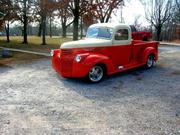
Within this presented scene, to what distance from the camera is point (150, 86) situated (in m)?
7.43

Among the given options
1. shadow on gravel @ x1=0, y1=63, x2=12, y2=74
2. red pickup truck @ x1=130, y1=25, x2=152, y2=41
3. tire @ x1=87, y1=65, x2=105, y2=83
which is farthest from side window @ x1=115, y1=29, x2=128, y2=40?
red pickup truck @ x1=130, y1=25, x2=152, y2=41

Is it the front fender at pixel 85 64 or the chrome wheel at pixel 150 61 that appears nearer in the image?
the front fender at pixel 85 64

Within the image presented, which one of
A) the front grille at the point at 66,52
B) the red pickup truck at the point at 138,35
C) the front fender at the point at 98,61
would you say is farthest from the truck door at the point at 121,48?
the red pickup truck at the point at 138,35

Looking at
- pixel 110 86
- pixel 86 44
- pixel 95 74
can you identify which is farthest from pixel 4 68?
pixel 110 86

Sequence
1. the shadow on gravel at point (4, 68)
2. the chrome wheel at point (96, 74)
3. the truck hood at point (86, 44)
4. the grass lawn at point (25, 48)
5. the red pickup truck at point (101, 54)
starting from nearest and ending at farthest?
the red pickup truck at point (101, 54), the chrome wheel at point (96, 74), the truck hood at point (86, 44), the shadow on gravel at point (4, 68), the grass lawn at point (25, 48)

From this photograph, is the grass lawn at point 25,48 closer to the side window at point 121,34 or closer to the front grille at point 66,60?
the front grille at point 66,60

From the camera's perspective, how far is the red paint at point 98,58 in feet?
24.8

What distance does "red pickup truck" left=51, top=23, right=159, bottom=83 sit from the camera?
7648mm

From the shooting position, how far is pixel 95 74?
25.9 ft

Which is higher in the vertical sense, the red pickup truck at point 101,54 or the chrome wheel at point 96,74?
the red pickup truck at point 101,54

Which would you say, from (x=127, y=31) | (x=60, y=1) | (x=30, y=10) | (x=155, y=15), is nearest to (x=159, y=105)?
(x=127, y=31)

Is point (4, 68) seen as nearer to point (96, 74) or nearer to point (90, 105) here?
point (96, 74)

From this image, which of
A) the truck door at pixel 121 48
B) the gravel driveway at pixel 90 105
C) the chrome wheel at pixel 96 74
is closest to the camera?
the gravel driveway at pixel 90 105

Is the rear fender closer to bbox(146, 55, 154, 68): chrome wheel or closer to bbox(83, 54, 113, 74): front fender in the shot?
bbox(146, 55, 154, 68): chrome wheel
